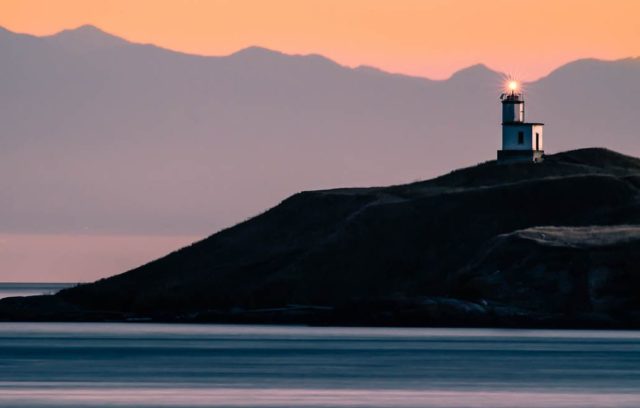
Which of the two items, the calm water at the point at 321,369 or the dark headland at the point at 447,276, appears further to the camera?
the dark headland at the point at 447,276

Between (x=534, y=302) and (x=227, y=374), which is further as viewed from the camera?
(x=534, y=302)

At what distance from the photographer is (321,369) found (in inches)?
4380

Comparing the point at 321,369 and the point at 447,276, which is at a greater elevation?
the point at 447,276

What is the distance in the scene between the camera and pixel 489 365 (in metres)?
115

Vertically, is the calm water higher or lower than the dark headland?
lower

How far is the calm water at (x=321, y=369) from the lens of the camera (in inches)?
3506

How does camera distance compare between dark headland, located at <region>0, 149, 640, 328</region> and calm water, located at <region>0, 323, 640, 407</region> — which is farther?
dark headland, located at <region>0, 149, 640, 328</region>

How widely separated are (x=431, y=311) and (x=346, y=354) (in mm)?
38465

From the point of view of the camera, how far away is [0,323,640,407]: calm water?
292ft

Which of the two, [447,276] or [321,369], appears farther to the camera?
[447,276]

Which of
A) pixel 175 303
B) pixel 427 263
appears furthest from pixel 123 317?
pixel 427 263

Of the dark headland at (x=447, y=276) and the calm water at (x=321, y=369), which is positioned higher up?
the dark headland at (x=447, y=276)

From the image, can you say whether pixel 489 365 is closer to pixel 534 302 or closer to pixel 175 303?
pixel 534 302

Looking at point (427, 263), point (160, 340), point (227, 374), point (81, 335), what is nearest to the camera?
point (227, 374)
